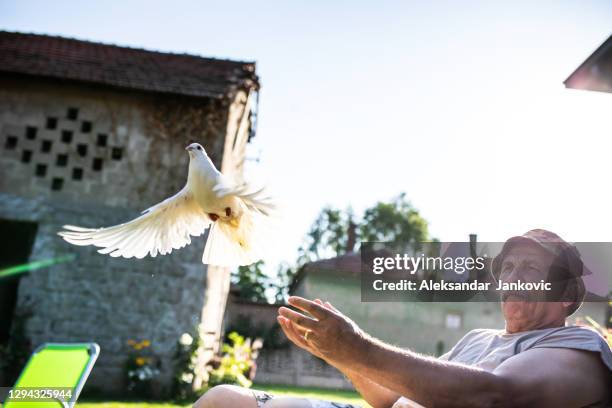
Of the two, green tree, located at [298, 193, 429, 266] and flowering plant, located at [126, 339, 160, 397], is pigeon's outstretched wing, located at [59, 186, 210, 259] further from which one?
green tree, located at [298, 193, 429, 266]

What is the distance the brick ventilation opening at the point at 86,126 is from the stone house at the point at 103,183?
0.06ft

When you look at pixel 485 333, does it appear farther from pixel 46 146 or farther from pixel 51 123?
pixel 51 123

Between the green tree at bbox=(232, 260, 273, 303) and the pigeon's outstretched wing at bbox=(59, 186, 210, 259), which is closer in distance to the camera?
the pigeon's outstretched wing at bbox=(59, 186, 210, 259)

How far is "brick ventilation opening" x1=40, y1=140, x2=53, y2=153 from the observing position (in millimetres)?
7969

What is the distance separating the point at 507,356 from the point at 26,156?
7.70 metres

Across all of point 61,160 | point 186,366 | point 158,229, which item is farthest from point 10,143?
point 158,229

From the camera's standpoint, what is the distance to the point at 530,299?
6.15 feet

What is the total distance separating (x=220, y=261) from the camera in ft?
8.39

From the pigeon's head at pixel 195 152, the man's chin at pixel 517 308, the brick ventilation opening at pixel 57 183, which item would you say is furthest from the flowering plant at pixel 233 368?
the man's chin at pixel 517 308

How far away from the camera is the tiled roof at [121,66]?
7.94 m

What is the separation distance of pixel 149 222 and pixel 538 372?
1.82 m

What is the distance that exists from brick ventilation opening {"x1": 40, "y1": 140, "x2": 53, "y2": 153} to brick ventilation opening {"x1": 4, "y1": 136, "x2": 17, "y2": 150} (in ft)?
1.18

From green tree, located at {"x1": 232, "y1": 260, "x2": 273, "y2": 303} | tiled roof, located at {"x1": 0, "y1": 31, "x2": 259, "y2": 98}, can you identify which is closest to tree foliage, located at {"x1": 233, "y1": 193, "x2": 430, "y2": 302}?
green tree, located at {"x1": 232, "y1": 260, "x2": 273, "y2": 303}

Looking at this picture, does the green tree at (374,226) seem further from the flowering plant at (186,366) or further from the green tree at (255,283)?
the flowering plant at (186,366)
